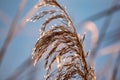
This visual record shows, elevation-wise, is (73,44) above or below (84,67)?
above

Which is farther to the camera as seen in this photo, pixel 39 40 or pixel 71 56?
pixel 71 56

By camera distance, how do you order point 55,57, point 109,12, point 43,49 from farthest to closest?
point 55,57
point 43,49
point 109,12

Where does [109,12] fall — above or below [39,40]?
below

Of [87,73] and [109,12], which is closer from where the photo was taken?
[109,12]

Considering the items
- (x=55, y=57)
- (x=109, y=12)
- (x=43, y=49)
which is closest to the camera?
(x=109, y=12)

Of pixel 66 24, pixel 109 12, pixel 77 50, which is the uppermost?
pixel 66 24

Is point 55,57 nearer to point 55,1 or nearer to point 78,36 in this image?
point 78,36

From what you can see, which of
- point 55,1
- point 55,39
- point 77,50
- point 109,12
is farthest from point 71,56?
point 109,12

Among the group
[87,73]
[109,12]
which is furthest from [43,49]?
[109,12]

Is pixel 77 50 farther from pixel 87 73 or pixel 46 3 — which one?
pixel 46 3
